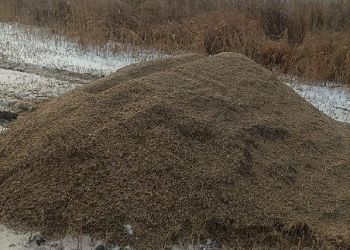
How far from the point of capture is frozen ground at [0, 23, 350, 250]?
5.42 metres

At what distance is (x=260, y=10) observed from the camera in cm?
873

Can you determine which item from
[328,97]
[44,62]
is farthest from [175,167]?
[44,62]

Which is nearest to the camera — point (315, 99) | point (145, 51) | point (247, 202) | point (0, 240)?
point (0, 240)

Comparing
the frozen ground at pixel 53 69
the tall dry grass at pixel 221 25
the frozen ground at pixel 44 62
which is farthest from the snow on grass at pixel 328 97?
the frozen ground at pixel 44 62

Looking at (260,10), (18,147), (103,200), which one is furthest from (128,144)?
(260,10)

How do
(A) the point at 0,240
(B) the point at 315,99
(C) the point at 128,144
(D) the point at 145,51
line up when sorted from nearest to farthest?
(A) the point at 0,240, (C) the point at 128,144, (B) the point at 315,99, (D) the point at 145,51

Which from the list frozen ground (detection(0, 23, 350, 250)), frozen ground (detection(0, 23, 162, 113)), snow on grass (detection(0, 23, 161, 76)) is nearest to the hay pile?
frozen ground (detection(0, 23, 350, 250))

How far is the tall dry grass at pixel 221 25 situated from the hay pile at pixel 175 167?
303cm

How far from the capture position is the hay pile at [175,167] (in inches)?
121

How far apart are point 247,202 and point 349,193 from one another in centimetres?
91

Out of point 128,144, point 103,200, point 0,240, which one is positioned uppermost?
point 128,144

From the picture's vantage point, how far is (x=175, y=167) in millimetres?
3297

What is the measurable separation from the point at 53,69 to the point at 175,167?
3664 mm

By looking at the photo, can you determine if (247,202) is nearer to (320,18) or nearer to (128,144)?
(128,144)
